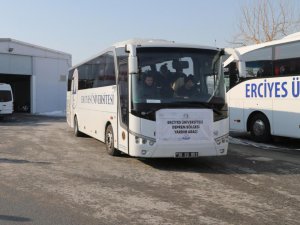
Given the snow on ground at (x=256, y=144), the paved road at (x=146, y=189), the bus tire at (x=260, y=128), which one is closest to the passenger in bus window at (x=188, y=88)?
the paved road at (x=146, y=189)

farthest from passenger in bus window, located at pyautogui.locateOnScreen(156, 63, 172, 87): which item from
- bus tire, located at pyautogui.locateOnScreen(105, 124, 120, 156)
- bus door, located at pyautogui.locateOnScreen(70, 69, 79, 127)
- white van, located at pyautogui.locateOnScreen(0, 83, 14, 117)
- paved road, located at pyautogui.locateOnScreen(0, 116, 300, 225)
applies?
white van, located at pyautogui.locateOnScreen(0, 83, 14, 117)

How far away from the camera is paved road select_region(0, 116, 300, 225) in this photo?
6.60 m

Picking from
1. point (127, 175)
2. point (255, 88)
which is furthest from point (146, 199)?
point (255, 88)

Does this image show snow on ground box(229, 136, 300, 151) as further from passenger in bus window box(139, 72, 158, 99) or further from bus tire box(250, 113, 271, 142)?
passenger in bus window box(139, 72, 158, 99)

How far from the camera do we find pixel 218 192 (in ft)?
26.7

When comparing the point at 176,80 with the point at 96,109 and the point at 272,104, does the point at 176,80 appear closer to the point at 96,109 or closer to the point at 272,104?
the point at 96,109

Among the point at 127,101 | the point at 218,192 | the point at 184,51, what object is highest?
the point at 184,51

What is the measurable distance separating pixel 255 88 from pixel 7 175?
9482 mm

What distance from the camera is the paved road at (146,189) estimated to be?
6598mm

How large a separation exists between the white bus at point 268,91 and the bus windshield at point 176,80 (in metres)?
2.81

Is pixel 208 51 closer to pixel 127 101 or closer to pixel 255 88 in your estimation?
pixel 127 101

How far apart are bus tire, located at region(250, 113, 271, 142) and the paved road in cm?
259

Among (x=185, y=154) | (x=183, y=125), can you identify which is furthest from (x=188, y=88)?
(x=185, y=154)

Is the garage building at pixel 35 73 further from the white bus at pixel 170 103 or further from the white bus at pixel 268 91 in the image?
the white bus at pixel 170 103
